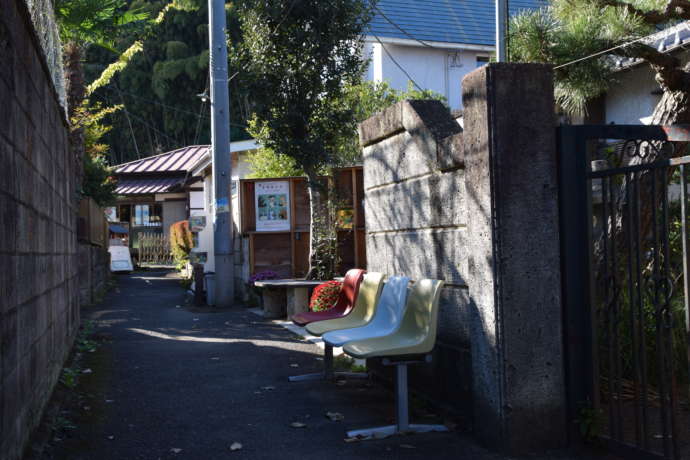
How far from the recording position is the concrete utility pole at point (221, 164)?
1395 cm

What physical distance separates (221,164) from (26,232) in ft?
32.3

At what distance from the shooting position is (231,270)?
46.2 feet

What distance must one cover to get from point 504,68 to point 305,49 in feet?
25.4

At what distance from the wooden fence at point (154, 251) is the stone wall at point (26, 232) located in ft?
71.9

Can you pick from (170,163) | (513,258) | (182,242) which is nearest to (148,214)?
(170,163)

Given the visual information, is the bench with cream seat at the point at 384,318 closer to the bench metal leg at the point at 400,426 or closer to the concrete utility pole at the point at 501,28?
the bench metal leg at the point at 400,426

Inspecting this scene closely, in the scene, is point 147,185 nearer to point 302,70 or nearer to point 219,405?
point 302,70

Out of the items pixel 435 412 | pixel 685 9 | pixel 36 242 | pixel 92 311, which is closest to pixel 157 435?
pixel 36 242

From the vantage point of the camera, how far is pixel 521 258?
459 cm

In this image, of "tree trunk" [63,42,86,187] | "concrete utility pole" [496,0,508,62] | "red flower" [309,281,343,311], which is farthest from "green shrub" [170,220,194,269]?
"red flower" [309,281,343,311]

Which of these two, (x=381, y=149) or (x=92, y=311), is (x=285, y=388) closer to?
(x=381, y=149)

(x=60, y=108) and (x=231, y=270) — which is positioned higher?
(x=60, y=108)

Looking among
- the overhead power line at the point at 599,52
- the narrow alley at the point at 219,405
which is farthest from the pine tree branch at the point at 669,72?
the narrow alley at the point at 219,405

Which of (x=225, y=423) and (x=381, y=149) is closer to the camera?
(x=225, y=423)
